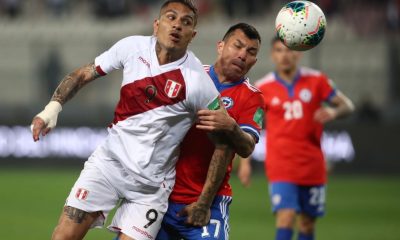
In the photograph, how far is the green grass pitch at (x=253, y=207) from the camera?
1302 cm

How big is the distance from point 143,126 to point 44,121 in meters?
0.76

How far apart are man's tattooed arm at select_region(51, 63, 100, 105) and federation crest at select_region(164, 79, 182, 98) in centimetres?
59

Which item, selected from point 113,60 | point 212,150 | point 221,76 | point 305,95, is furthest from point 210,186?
point 305,95

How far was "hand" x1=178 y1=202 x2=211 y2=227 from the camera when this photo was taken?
696cm

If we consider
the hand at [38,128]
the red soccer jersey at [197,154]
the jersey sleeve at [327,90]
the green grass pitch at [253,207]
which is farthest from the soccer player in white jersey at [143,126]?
the green grass pitch at [253,207]

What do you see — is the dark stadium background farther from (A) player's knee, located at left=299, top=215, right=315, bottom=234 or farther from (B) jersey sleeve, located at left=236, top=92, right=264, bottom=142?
(B) jersey sleeve, located at left=236, top=92, right=264, bottom=142

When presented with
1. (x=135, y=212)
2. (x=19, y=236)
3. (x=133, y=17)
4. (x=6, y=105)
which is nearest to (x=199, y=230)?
(x=135, y=212)

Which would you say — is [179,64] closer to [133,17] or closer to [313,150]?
[313,150]

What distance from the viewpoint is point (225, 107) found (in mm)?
7137

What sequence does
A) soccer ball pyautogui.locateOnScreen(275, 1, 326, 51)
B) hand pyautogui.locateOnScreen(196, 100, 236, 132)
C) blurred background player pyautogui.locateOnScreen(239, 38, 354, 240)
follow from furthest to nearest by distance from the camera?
blurred background player pyautogui.locateOnScreen(239, 38, 354, 240)
soccer ball pyautogui.locateOnScreen(275, 1, 326, 51)
hand pyautogui.locateOnScreen(196, 100, 236, 132)

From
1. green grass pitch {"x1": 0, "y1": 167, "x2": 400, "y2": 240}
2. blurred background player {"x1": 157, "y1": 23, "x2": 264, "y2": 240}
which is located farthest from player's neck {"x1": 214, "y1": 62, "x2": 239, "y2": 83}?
green grass pitch {"x1": 0, "y1": 167, "x2": 400, "y2": 240}

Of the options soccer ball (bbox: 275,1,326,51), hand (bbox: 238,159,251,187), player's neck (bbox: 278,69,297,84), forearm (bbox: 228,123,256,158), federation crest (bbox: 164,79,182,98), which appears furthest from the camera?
player's neck (bbox: 278,69,297,84)

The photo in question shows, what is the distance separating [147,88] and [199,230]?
1.17 m

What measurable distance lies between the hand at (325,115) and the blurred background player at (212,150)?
2.96 m
